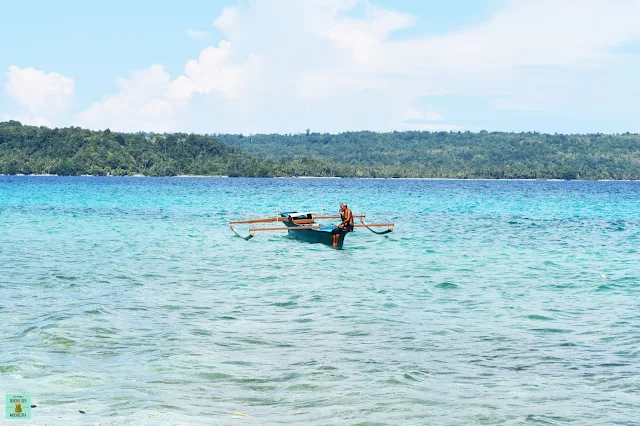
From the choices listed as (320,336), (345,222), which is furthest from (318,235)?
(320,336)

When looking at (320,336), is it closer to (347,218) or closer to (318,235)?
(347,218)

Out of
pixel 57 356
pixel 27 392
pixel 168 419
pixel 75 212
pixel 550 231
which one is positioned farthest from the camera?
pixel 75 212

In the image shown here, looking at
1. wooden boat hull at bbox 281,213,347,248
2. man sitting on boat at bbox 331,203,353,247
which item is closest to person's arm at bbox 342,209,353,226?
man sitting on boat at bbox 331,203,353,247

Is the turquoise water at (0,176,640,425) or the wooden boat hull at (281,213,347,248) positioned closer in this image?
the turquoise water at (0,176,640,425)

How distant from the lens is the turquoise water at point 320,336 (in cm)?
1073

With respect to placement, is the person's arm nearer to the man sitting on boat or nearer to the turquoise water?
the man sitting on boat

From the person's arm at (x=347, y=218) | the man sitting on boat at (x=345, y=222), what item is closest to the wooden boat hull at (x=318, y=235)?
the man sitting on boat at (x=345, y=222)

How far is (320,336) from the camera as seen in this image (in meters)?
15.2

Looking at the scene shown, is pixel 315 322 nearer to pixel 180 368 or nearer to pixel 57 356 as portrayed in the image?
pixel 180 368

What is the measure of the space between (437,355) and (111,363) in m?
5.90

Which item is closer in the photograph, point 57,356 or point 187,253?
point 57,356

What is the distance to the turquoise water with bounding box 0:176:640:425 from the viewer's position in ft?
35.2

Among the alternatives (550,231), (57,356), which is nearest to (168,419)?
(57,356)

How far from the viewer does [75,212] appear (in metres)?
59.0
